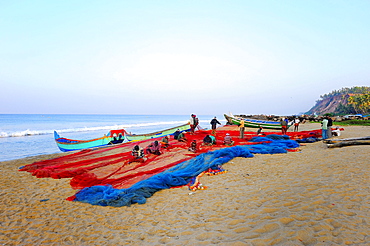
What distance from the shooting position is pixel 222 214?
13.7 feet

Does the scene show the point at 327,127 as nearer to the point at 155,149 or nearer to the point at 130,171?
the point at 155,149

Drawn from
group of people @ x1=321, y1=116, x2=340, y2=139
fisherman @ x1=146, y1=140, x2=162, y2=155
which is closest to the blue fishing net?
fisherman @ x1=146, y1=140, x2=162, y2=155

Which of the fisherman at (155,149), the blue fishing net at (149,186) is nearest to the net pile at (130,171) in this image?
the blue fishing net at (149,186)

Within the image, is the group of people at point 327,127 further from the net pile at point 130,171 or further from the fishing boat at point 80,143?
the fishing boat at point 80,143

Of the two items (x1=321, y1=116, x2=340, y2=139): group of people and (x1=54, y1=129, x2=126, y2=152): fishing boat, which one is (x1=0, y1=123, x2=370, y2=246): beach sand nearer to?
(x1=321, y1=116, x2=340, y2=139): group of people

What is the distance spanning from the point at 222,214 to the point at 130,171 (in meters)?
4.60

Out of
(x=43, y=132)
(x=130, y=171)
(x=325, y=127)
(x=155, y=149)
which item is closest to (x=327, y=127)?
(x=325, y=127)

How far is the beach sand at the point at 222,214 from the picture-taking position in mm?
3109

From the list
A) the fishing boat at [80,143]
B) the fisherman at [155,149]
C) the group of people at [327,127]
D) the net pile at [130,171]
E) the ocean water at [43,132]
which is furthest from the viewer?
the ocean water at [43,132]

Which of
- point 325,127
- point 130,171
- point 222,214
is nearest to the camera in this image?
point 222,214

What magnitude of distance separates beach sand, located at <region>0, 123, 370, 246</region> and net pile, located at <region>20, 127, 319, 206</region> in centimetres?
31

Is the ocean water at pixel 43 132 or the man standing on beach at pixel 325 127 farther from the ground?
Answer: the man standing on beach at pixel 325 127

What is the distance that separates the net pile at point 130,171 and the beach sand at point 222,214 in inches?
12.2

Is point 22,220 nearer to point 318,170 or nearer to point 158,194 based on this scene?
point 158,194
